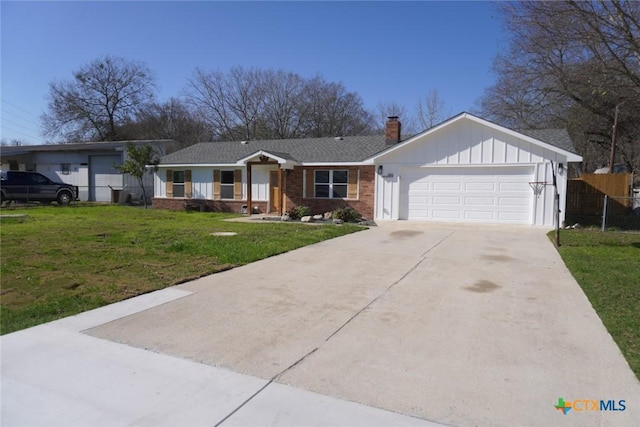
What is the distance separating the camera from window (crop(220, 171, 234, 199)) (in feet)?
69.9

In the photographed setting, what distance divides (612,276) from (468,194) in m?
8.96

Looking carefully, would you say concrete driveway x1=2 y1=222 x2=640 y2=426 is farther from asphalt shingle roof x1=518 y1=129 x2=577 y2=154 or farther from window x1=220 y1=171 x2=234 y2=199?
window x1=220 y1=171 x2=234 y2=199

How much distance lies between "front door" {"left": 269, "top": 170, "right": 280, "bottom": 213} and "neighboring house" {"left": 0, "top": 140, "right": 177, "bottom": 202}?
10.4 meters

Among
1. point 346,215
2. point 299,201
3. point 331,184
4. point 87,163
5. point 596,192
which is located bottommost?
point 346,215

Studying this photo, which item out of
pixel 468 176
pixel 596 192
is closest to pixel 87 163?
pixel 468 176

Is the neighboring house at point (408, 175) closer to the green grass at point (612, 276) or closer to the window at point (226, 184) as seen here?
the window at point (226, 184)

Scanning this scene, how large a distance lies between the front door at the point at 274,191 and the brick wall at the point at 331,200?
2.94 feet

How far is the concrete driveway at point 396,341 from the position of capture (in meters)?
3.19

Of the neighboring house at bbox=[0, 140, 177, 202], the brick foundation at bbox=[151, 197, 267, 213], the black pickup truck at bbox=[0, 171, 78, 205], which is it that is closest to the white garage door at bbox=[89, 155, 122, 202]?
the neighboring house at bbox=[0, 140, 177, 202]

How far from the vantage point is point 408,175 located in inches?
669

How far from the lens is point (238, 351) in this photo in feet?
13.5

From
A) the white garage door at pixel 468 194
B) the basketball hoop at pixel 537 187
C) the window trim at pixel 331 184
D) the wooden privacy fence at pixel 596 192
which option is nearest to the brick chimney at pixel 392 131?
the window trim at pixel 331 184

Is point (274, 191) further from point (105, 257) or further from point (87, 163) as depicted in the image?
point (87, 163)

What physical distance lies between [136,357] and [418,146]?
47.1ft
